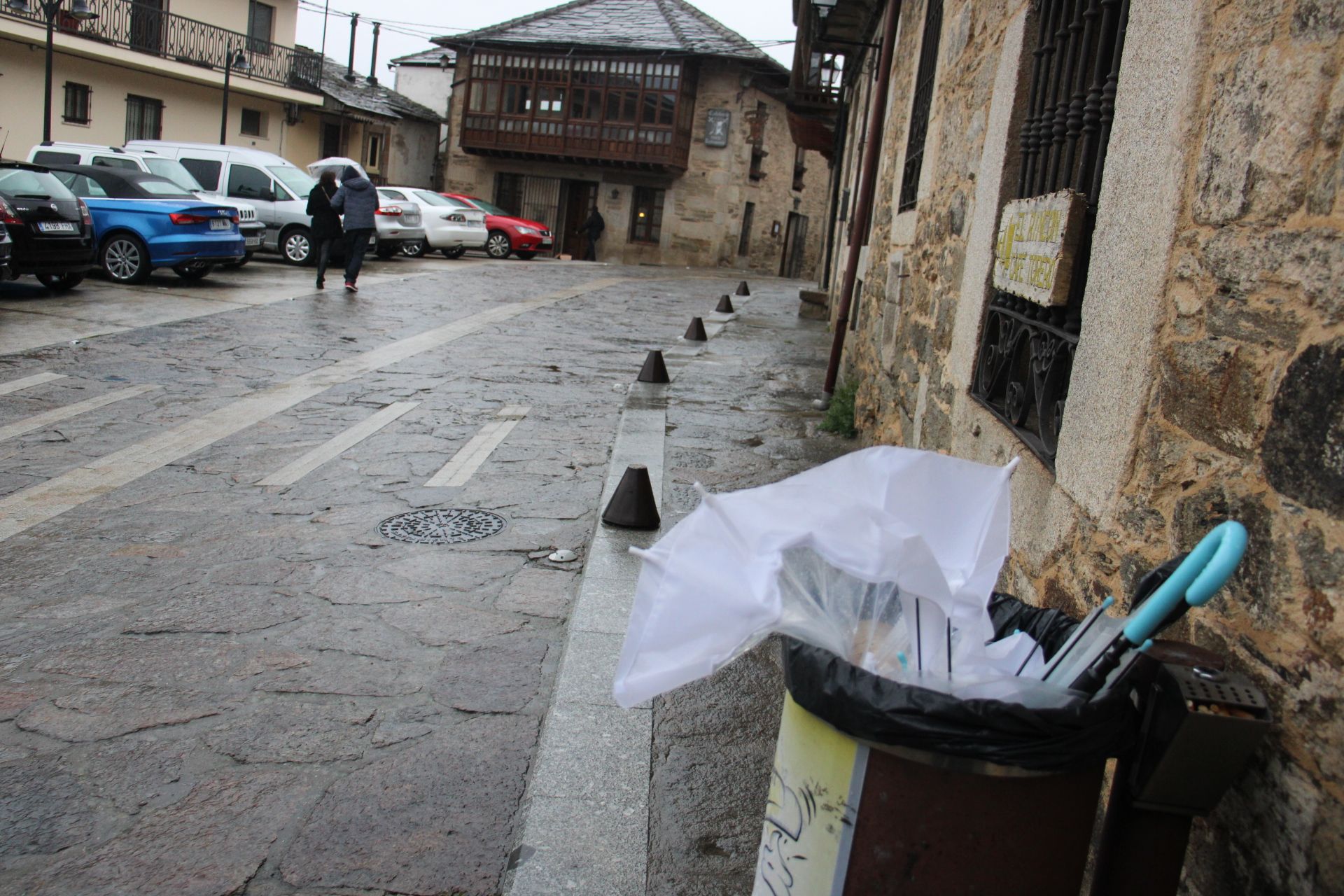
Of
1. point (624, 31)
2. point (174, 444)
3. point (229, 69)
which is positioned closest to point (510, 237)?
point (229, 69)

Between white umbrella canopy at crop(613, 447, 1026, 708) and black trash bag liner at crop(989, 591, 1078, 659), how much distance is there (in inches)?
4.0

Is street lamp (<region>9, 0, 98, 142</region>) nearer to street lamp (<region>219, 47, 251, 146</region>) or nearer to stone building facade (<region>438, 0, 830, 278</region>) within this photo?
street lamp (<region>219, 47, 251, 146</region>)

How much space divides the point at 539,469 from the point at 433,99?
4168 cm

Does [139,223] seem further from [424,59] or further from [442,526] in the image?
[424,59]

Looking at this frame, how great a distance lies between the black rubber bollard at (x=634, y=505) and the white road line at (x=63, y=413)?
3.71 metres

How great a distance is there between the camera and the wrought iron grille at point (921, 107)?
6.54 meters

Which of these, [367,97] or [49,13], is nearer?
[49,13]

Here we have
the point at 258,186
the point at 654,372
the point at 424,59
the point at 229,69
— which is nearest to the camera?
the point at 654,372

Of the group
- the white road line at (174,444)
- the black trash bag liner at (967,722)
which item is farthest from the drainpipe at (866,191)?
the black trash bag liner at (967,722)

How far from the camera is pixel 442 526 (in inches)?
195

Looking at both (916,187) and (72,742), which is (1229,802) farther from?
(916,187)

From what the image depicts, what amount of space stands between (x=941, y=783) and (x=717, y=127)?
34722mm

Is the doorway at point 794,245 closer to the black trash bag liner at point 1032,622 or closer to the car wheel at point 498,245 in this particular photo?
the car wheel at point 498,245

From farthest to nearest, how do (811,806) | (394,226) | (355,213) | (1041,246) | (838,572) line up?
(394,226) < (355,213) < (1041,246) < (838,572) < (811,806)
